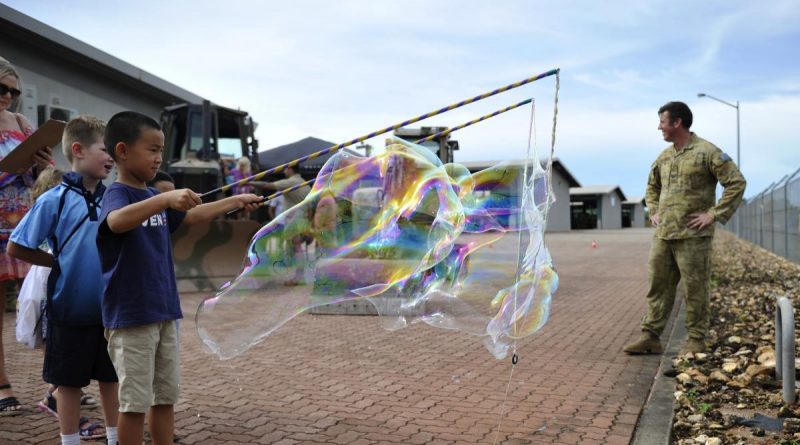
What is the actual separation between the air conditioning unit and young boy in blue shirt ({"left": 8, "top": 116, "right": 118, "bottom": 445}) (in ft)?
35.7

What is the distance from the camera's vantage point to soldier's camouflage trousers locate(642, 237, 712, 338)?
5.77 meters

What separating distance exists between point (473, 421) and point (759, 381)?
234 cm

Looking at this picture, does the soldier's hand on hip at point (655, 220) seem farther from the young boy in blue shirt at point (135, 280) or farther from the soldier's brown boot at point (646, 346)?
the young boy in blue shirt at point (135, 280)

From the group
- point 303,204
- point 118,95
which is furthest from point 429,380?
point 118,95

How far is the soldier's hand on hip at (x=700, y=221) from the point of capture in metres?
5.58

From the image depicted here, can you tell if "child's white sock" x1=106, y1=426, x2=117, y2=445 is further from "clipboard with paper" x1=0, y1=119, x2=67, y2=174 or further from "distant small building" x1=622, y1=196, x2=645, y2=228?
"distant small building" x1=622, y1=196, x2=645, y2=228

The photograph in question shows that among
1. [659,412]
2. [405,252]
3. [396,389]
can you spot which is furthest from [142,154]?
[659,412]

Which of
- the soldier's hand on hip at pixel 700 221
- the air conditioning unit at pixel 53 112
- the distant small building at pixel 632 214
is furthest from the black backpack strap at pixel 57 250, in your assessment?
the distant small building at pixel 632 214

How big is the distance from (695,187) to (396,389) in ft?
10.4

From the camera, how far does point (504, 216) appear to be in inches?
165

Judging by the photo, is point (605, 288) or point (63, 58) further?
point (63, 58)

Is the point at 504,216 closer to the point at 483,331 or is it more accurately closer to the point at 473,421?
the point at 483,331

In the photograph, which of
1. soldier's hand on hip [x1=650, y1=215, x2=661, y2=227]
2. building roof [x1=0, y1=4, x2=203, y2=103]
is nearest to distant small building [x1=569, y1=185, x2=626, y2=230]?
building roof [x1=0, y1=4, x2=203, y2=103]

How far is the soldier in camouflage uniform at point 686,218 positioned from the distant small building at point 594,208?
55.4 meters
